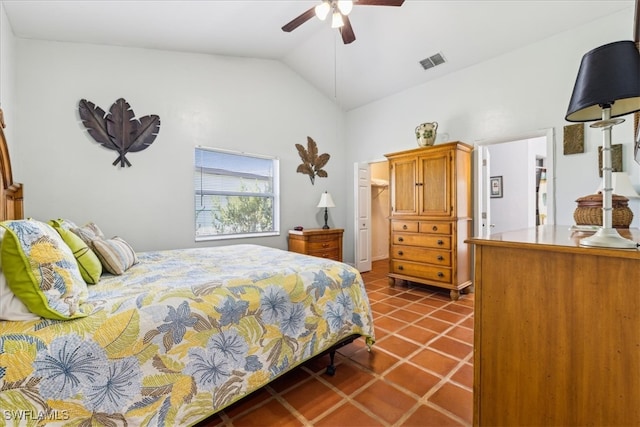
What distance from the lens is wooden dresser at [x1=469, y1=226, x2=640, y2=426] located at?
0.88m

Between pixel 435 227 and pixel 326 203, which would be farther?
pixel 326 203

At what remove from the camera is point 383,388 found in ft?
5.77

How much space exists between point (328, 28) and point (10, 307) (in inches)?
153

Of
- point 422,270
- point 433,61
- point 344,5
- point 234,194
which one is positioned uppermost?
point 433,61

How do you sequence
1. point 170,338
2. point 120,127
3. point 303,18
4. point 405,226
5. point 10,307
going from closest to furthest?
point 10,307
point 170,338
point 303,18
point 120,127
point 405,226

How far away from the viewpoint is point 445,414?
60.4 inches

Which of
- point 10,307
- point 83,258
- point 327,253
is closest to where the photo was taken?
point 10,307

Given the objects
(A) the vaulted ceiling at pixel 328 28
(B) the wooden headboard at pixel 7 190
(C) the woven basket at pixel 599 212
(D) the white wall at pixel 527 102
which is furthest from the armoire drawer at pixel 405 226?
(B) the wooden headboard at pixel 7 190

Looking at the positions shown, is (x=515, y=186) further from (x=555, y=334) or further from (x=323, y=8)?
(x=555, y=334)

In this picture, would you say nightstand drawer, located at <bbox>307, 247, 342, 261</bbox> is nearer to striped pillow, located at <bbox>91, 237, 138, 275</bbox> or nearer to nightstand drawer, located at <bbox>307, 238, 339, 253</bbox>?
nightstand drawer, located at <bbox>307, 238, 339, 253</bbox>

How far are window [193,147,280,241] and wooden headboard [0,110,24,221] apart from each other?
5.19ft

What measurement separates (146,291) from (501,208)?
516cm

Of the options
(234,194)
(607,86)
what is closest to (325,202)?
(234,194)

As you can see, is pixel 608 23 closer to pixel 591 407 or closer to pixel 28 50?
pixel 591 407
